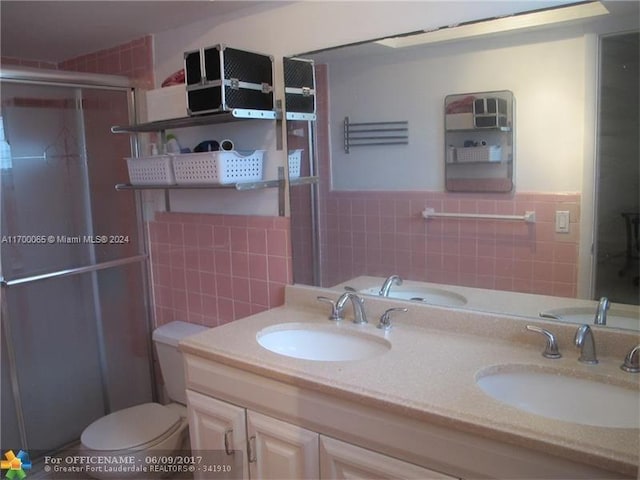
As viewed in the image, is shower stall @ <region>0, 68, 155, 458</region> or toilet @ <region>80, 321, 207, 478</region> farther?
shower stall @ <region>0, 68, 155, 458</region>

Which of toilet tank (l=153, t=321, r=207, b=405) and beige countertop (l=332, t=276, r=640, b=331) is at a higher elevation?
beige countertop (l=332, t=276, r=640, b=331)

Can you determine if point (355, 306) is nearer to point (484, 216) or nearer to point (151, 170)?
point (484, 216)

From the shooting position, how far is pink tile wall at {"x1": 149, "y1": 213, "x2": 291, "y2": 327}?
222 centimetres

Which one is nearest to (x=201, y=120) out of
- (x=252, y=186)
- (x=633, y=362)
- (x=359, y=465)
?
(x=252, y=186)

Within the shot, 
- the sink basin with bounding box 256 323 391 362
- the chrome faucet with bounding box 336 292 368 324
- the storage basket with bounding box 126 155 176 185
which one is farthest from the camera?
the storage basket with bounding box 126 155 176 185

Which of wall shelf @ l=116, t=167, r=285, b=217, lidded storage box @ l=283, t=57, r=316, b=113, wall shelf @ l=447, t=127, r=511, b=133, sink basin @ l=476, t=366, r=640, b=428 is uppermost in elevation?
lidded storage box @ l=283, t=57, r=316, b=113

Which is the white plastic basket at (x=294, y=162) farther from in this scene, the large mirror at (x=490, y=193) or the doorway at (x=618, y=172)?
the doorway at (x=618, y=172)

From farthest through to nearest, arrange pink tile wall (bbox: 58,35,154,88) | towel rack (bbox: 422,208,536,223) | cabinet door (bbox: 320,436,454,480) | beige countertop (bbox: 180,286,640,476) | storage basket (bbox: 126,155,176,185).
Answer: pink tile wall (bbox: 58,35,154,88) → storage basket (bbox: 126,155,176,185) → towel rack (bbox: 422,208,536,223) → cabinet door (bbox: 320,436,454,480) → beige countertop (bbox: 180,286,640,476)

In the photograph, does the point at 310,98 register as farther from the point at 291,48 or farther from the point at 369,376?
the point at 369,376

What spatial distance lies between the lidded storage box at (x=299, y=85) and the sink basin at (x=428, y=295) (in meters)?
0.77

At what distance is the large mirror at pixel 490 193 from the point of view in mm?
1487

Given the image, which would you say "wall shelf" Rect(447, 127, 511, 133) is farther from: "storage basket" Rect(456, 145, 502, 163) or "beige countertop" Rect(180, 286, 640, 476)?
"beige countertop" Rect(180, 286, 640, 476)

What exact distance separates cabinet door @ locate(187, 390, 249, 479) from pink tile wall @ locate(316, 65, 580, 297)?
0.67m

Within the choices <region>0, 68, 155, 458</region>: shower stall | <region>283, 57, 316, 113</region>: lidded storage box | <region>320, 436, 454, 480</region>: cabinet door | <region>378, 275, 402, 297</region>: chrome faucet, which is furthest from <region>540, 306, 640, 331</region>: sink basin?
<region>0, 68, 155, 458</region>: shower stall
